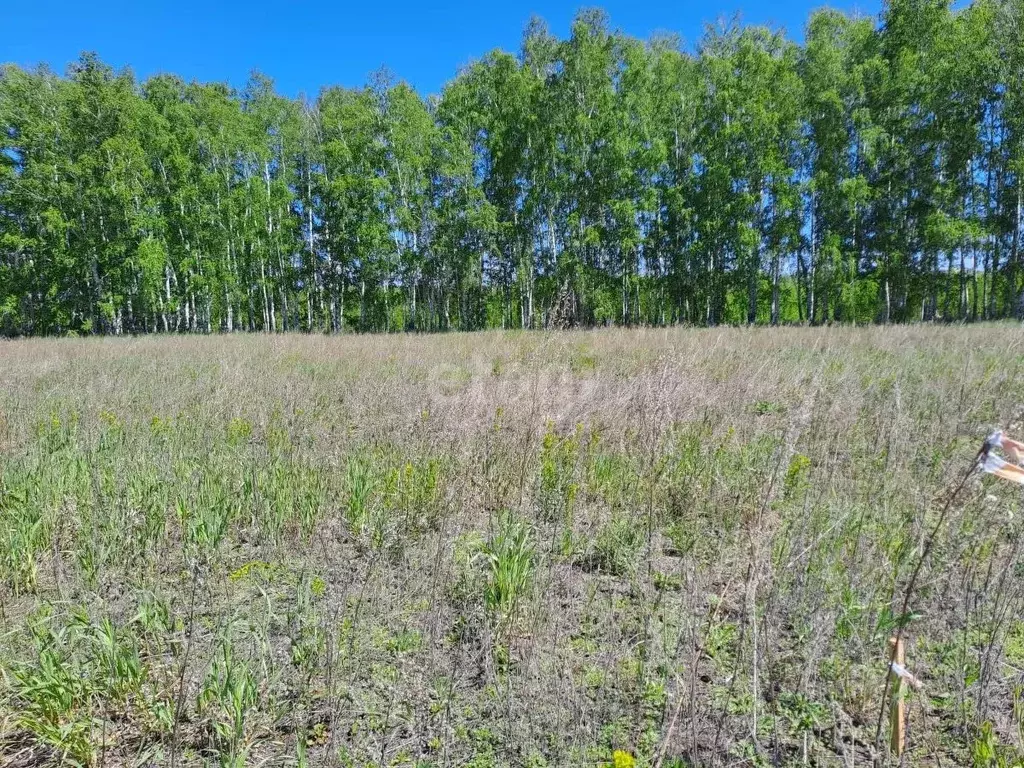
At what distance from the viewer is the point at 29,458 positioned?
3.57 metres

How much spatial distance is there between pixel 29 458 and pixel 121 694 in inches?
112

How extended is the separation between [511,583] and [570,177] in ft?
86.2

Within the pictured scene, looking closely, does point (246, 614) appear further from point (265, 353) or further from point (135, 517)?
point (265, 353)

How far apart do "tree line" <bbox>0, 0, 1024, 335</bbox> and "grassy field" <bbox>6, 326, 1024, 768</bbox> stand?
1768 cm

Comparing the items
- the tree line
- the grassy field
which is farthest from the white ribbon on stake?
the tree line

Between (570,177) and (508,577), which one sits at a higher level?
(570,177)

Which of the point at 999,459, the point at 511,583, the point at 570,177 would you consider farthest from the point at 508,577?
the point at 570,177

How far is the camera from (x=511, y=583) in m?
2.22

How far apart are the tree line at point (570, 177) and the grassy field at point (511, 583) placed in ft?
58.0

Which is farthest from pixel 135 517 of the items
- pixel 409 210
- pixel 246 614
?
pixel 409 210

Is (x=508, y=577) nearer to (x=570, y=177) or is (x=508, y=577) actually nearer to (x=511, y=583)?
(x=511, y=583)

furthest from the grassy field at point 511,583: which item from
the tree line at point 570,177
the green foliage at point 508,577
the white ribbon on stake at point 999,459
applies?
the tree line at point 570,177

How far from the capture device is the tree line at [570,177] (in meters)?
22.0

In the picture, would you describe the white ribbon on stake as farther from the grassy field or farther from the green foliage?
the green foliage
